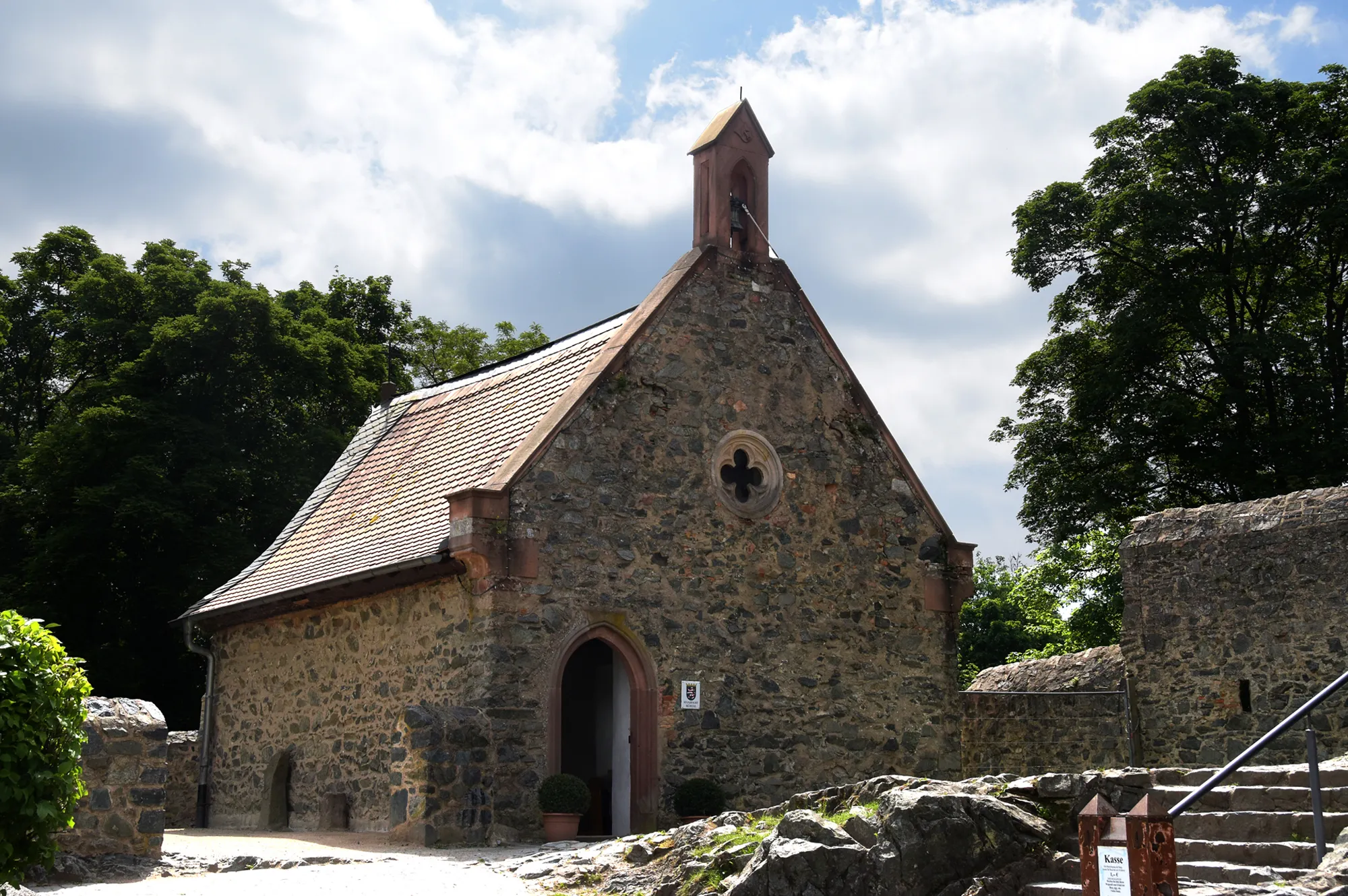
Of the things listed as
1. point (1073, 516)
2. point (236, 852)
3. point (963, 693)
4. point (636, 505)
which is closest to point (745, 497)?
point (636, 505)

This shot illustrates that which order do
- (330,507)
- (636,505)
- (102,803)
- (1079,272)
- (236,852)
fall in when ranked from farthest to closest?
(1079,272) → (330,507) → (636,505) → (236,852) → (102,803)

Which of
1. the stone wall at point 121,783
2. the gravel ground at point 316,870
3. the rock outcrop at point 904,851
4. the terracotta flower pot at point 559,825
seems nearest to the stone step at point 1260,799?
the rock outcrop at point 904,851

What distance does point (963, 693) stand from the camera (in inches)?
815

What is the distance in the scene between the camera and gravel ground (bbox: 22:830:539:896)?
11.0 m

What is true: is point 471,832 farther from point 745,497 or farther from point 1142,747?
point 1142,747

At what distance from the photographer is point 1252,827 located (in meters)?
10.2

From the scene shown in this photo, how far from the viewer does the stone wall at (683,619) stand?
15633mm

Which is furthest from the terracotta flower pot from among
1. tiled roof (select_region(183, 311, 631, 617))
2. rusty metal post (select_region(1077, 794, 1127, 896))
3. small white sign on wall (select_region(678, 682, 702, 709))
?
rusty metal post (select_region(1077, 794, 1127, 896))

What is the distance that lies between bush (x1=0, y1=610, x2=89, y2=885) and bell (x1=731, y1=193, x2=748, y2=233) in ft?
37.4

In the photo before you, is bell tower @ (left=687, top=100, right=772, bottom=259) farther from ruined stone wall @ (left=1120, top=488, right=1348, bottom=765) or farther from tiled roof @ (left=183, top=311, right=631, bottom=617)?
ruined stone wall @ (left=1120, top=488, right=1348, bottom=765)

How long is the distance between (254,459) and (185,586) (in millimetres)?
2990

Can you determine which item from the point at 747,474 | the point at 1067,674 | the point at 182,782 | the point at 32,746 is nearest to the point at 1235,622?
the point at 1067,674

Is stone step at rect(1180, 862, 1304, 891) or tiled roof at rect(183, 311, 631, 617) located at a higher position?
tiled roof at rect(183, 311, 631, 617)

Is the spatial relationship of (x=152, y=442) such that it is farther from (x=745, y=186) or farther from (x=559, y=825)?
(x=559, y=825)
